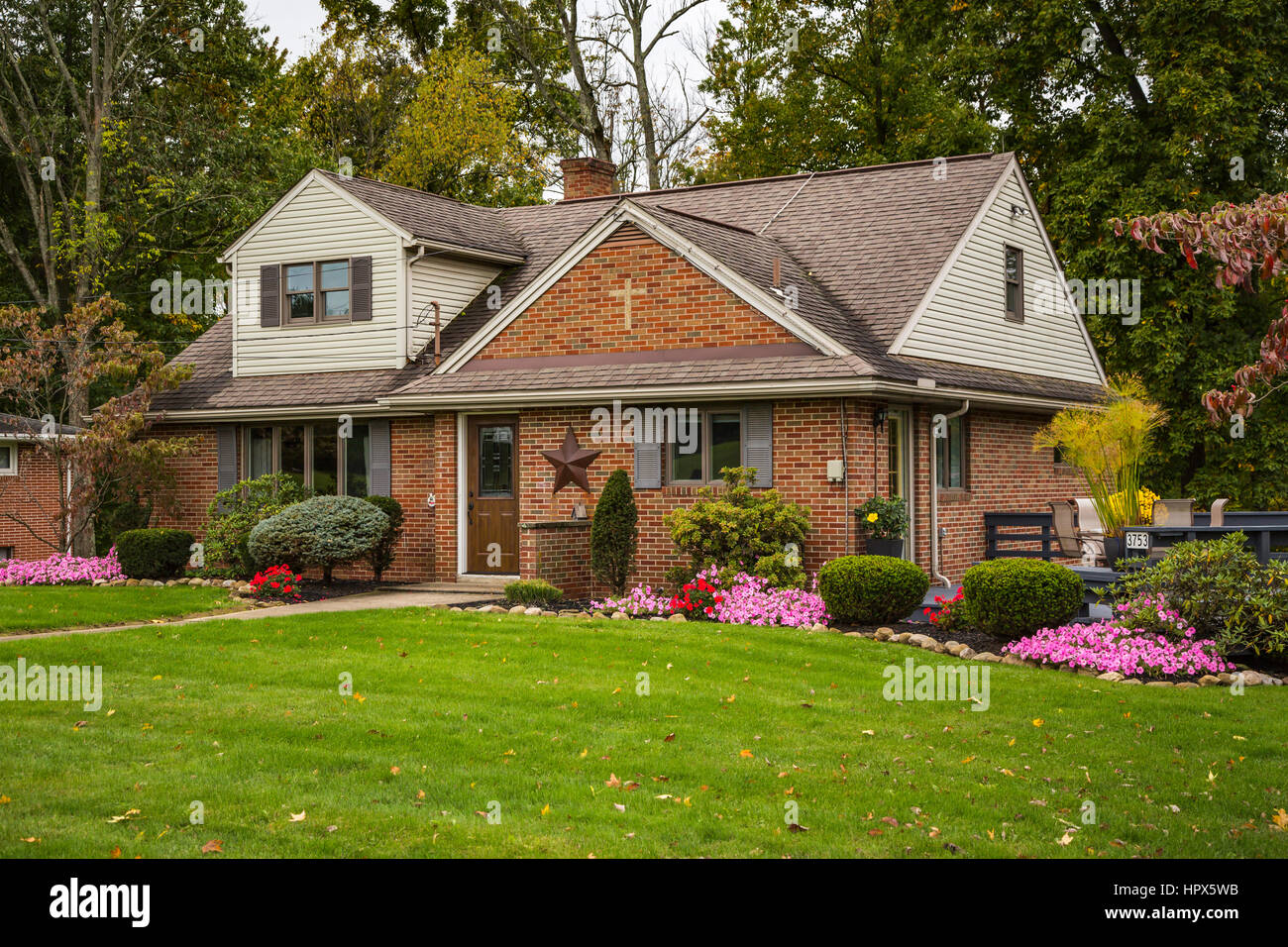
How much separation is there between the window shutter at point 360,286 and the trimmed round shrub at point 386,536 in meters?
3.39

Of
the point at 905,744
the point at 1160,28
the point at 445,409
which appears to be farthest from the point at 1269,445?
the point at 905,744

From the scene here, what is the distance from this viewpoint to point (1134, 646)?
482 inches

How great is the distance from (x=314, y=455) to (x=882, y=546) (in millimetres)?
10100

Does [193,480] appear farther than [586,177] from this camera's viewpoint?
No

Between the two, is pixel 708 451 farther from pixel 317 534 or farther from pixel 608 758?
pixel 608 758

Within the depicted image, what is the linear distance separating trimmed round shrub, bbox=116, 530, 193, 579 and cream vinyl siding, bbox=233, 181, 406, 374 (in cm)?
361

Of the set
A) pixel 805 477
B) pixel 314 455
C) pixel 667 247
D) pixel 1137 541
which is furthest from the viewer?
pixel 314 455

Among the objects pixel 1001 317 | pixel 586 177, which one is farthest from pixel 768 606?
pixel 586 177

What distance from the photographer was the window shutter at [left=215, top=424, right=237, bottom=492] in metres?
22.0

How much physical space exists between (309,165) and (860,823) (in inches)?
1127

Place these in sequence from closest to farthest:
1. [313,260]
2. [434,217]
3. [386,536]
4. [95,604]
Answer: [95,604] < [386,536] < [313,260] < [434,217]

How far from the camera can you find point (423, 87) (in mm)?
36688

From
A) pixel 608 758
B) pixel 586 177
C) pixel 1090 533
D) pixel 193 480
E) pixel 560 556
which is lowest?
pixel 608 758

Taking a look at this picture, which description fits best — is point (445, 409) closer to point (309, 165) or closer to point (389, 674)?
point (389, 674)
